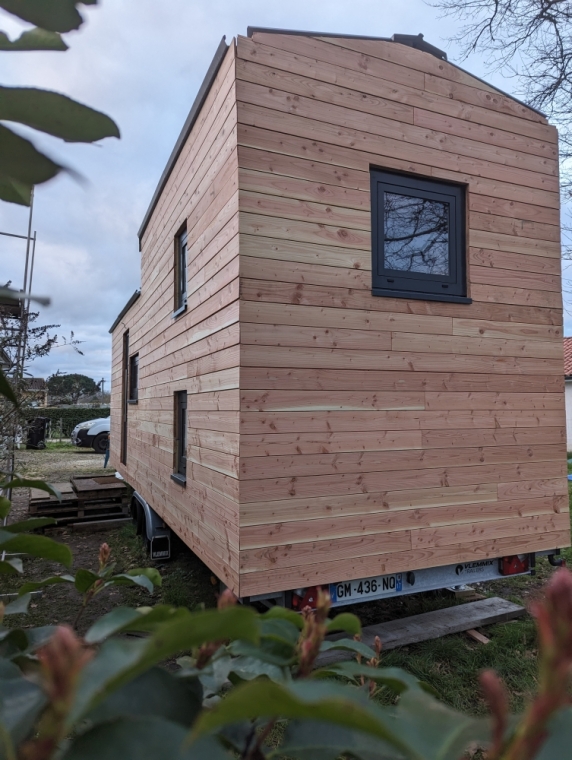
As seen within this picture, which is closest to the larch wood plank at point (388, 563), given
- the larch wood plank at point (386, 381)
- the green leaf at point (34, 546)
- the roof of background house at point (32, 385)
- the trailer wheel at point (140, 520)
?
the larch wood plank at point (386, 381)

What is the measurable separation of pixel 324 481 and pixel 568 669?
127 inches

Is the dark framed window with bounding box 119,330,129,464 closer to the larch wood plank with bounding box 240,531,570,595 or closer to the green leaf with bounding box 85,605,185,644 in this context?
the larch wood plank with bounding box 240,531,570,595

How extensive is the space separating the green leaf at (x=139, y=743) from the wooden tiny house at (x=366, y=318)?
9.51ft

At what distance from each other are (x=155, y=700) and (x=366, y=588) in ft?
11.3

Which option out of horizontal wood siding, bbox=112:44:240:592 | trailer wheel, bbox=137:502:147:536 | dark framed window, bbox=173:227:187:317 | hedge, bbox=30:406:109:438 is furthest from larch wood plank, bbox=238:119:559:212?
hedge, bbox=30:406:109:438

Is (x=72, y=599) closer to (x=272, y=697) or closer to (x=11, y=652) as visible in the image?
(x=11, y=652)

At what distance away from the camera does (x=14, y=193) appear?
755 millimetres

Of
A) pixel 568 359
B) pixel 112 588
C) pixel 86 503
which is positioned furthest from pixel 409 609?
pixel 568 359

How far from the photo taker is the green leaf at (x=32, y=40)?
25.9 inches

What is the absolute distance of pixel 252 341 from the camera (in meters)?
3.32

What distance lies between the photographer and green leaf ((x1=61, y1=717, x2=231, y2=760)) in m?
0.34

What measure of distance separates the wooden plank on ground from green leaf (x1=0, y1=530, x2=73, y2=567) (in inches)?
136

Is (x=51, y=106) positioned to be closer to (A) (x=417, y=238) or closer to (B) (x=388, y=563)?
(B) (x=388, y=563)

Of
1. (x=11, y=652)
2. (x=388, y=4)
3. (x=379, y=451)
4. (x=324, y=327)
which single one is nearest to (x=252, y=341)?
(x=324, y=327)
